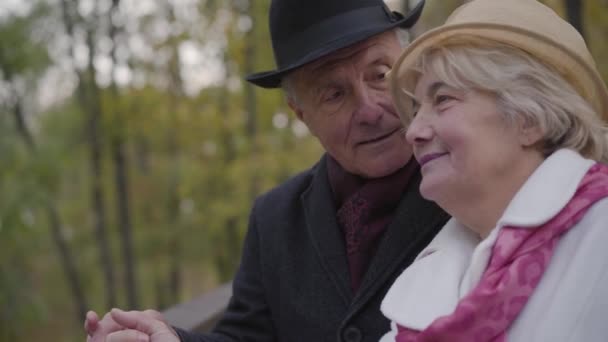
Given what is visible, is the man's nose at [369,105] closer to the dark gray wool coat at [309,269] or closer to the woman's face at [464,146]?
the dark gray wool coat at [309,269]

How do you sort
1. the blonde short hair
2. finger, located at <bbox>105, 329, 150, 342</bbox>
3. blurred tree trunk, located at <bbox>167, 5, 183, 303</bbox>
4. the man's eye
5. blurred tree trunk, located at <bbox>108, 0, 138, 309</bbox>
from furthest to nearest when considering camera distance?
blurred tree trunk, located at <bbox>167, 5, 183, 303</bbox> → blurred tree trunk, located at <bbox>108, 0, 138, 309</bbox> → the man's eye → finger, located at <bbox>105, 329, 150, 342</bbox> → the blonde short hair

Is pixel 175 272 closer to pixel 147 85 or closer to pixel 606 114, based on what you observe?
pixel 147 85

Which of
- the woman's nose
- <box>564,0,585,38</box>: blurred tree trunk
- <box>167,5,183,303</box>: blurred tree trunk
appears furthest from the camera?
<box>167,5,183,303</box>: blurred tree trunk

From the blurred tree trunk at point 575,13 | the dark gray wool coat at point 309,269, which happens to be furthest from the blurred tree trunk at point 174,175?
the dark gray wool coat at point 309,269

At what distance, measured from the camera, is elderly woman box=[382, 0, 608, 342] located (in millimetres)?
1658

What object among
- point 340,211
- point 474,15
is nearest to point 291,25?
point 340,211

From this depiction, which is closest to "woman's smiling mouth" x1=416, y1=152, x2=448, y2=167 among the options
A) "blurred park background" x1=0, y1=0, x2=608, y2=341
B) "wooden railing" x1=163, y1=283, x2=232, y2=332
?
"wooden railing" x1=163, y1=283, x2=232, y2=332

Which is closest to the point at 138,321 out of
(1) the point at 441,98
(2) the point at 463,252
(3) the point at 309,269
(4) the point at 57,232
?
(3) the point at 309,269

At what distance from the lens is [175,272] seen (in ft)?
66.5

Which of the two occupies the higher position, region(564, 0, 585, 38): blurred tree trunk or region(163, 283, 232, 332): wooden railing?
region(564, 0, 585, 38): blurred tree trunk

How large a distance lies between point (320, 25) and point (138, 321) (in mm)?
1086

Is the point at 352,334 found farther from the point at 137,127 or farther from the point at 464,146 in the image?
the point at 137,127

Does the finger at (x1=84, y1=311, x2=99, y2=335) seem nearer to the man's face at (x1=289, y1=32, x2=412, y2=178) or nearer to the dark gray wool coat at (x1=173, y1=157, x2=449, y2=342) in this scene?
the dark gray wool coat at (x1=173, y1=157, x2=449, y2=342)

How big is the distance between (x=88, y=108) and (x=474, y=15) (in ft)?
49.8
